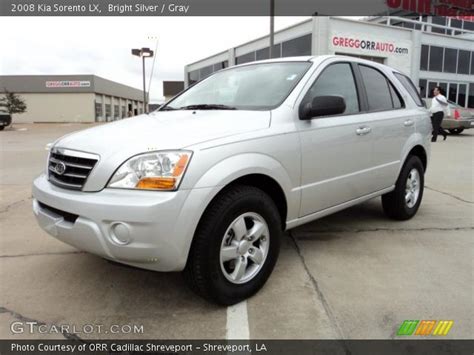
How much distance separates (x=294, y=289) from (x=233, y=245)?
26.8 inches

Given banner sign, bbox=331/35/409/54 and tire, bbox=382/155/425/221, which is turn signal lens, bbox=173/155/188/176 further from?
banner sign, bbox=331/35/409/54

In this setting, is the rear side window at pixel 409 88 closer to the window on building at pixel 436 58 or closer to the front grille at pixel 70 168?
the front grille at pixel 70 168

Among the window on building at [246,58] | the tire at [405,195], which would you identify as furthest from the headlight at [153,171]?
the window on building at [246,58]

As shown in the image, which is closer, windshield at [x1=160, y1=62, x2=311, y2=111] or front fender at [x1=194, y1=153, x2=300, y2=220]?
front fender at [x1=194, y1=153, x2=300, y2=220]

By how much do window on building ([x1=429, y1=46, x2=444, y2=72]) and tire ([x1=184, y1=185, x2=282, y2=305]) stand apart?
26778mm

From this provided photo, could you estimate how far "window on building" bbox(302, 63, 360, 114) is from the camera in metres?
3.71

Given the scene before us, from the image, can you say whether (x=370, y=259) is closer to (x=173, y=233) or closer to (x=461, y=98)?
(x=173, y=233)

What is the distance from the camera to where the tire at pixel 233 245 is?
269 centimetres

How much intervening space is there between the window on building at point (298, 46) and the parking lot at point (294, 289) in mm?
19475

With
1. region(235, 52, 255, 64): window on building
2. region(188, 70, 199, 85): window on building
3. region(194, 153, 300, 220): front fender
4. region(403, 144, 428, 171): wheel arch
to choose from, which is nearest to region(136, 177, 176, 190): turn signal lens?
region(194, 153, 300, 220): front fender

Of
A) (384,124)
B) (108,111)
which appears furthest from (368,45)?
(108,111)

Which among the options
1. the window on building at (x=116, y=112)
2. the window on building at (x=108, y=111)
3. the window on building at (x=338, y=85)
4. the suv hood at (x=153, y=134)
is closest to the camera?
the suv hood at (x=153, y=134)

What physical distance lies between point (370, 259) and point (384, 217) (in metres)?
1.52

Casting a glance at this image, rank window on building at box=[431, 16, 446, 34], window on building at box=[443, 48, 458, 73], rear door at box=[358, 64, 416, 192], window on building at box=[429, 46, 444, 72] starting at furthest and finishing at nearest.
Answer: window on building at box=[431, 16, 446, 34]
window on building at box=[443, 48, 458, 73]
window on building at box=[429, 46, 444, 72]
rear door at box=[358, 64, 416, 192]
